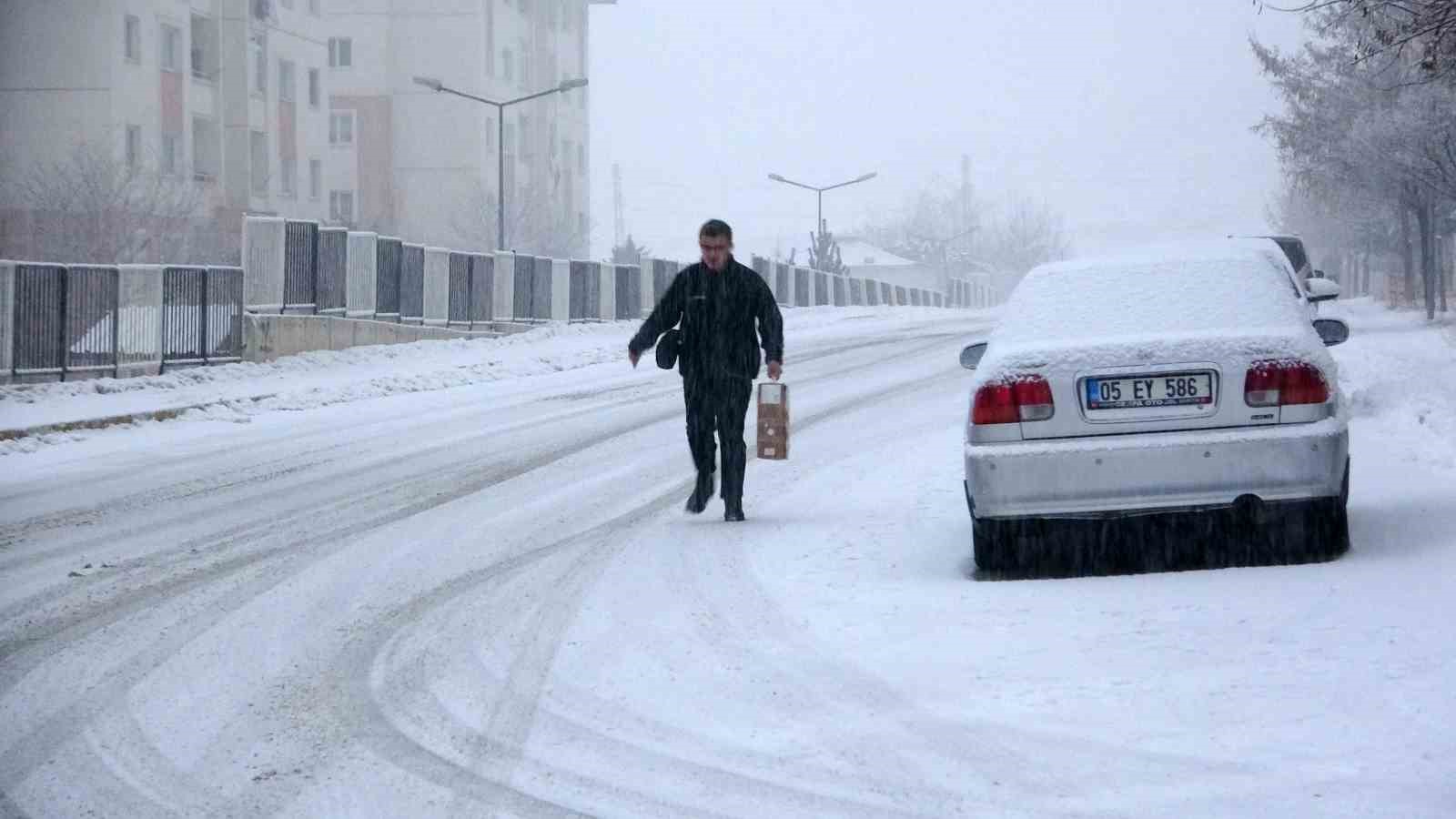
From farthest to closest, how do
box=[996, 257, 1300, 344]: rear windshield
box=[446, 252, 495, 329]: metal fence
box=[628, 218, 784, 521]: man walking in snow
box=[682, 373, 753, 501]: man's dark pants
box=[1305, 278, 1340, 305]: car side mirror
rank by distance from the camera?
box=[446, 252, 495, 329]: metal fence < box=[1305, 278, 1340, 305]: car side mirror < box=[628, 218, 784, 521]: man walking in snow < box=[682, 373, 753, 501]: man's dark pants < box=[996, 257, 1300, 344]: rear windshield

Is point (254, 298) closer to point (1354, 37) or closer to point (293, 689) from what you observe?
point (293, 689)

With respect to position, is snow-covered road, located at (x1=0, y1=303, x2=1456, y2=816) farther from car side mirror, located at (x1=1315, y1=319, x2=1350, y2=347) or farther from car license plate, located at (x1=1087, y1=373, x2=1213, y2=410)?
car side mirror, located at (x1=1315, y1=319, x2=1350, y2=347)

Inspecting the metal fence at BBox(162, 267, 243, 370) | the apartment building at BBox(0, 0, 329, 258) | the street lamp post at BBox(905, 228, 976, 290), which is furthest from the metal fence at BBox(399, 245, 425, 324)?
the street lamp post at BBox(905, 228, 976, 290)

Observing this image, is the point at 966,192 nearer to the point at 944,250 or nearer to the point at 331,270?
the point at 944,250

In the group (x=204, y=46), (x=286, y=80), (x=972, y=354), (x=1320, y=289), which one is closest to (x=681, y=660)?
(x=972, y=354)

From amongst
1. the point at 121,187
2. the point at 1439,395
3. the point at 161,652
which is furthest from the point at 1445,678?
the point at 121,187

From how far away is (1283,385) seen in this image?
7.64m

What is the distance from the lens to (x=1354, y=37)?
39656 millimetres

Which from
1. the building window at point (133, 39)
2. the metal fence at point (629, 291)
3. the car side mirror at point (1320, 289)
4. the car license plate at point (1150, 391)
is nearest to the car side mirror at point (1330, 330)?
the car license plate at point (1150, 391)

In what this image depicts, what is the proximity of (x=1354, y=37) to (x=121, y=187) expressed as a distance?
31.4m

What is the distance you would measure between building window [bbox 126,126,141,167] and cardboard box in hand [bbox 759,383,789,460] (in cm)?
4542

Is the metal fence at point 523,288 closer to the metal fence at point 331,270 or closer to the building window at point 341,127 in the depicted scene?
the metal fence at point 331,270

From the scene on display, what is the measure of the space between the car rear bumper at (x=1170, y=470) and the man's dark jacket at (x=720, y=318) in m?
2.92

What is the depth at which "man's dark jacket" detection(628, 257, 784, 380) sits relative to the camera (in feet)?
34.2
